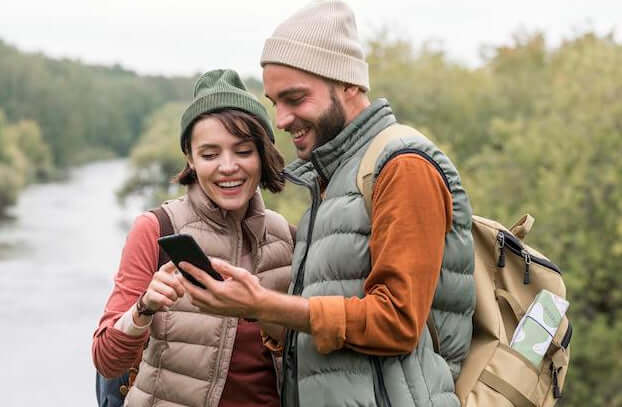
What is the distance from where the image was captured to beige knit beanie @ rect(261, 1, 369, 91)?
254 centimetres

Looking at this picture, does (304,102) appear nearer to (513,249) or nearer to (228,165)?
(228,165)

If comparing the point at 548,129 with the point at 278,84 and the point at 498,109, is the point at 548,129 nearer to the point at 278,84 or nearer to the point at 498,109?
the point at 498,109

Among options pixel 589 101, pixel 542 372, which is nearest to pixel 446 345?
pixel 542 372

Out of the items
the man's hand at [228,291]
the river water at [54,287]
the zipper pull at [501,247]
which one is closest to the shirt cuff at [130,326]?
the man's hand at [228,291]

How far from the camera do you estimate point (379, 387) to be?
8.00ft

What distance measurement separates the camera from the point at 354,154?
2.55 metres

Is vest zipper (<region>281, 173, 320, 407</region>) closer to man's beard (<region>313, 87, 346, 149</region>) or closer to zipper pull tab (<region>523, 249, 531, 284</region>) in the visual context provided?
man's beard (<region>313, 87, 346, 149</region>)

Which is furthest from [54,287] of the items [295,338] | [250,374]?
[295,338]

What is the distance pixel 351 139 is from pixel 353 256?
343mm

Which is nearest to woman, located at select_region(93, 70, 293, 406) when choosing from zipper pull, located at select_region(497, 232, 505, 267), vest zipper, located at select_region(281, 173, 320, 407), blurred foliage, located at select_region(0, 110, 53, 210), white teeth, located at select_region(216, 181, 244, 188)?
white teeth, located at select_region(216, 181, 244, 188)

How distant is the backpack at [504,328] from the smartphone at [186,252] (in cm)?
54

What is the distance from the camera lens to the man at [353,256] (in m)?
2.32

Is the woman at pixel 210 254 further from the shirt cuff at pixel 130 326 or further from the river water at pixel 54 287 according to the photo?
the river water at pixel 54 287

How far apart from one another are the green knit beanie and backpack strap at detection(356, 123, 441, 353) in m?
0.50
